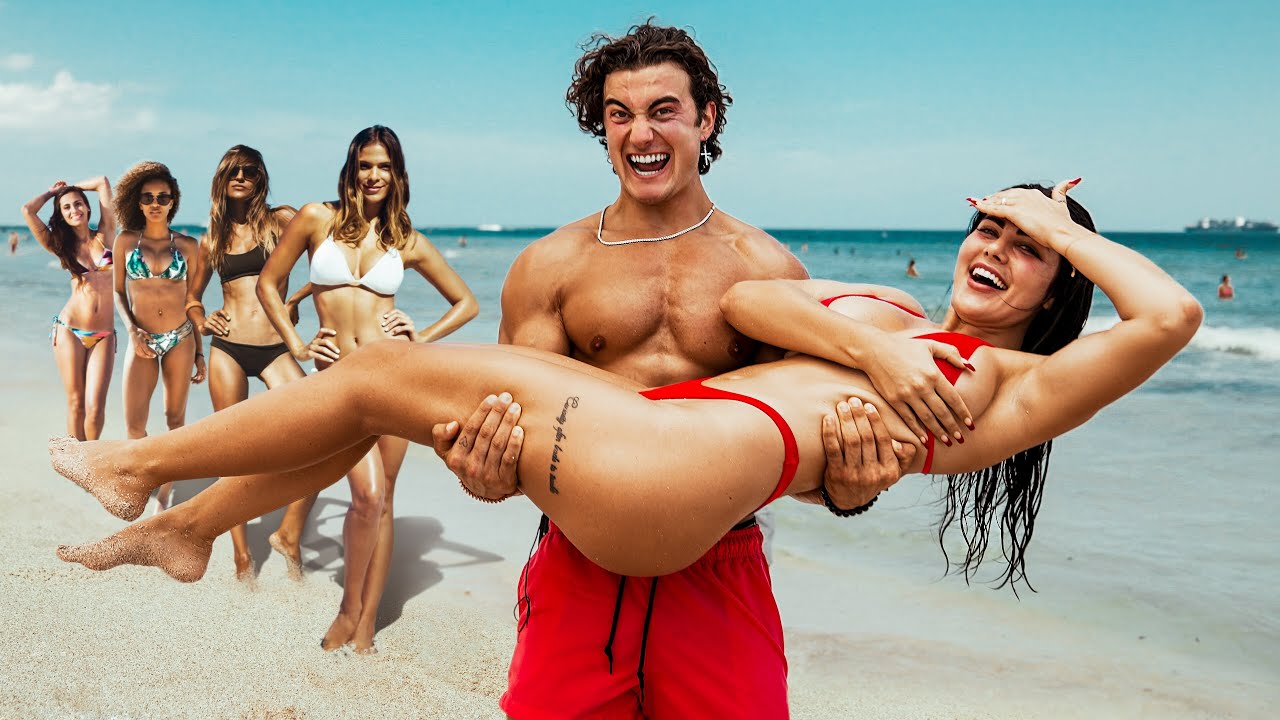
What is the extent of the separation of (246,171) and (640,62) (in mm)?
4680

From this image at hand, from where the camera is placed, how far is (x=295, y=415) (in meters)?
2.88

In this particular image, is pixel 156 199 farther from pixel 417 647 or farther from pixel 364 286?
pixel 417 647

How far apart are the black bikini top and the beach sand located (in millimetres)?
2081

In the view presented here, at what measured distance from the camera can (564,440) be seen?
275 centimetres

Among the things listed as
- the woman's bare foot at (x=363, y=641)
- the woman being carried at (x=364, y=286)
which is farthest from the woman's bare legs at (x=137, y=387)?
the woman's bare foot at (x=363, y=641)

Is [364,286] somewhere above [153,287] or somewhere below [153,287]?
above

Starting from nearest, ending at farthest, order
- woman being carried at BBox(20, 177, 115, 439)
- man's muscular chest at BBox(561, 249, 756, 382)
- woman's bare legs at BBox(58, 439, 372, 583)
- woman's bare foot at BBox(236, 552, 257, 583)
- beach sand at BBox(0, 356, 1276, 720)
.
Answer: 1. woman's bare legs at BBox(58, 439, 372, 583)
2. man's muscular chest at BBox(561, 249, 756, 382)
3. beach sand at BBox(0, 356, 1276, 720)
4. woman's bare foot at BBox(236, 552, 257, 583)
5. woman being carried at BBox(20, 177, 115, 439)

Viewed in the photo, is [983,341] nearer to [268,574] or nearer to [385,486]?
[385,486]

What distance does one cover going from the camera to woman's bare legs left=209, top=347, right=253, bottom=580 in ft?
23.5

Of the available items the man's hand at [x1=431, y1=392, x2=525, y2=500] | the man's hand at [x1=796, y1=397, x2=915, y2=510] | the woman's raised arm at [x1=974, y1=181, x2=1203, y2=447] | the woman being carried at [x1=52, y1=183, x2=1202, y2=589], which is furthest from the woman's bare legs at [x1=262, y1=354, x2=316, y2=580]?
the woman's raised arm at [x1=974, y1=181, x2=1203, y2=447]

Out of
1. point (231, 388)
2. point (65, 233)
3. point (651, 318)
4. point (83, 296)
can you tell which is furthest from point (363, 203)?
point (83, 296)

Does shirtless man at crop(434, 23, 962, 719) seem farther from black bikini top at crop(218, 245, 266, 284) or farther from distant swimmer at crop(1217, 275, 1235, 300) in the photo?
distant swimmer at crop(1217, 275, 1235, 300)

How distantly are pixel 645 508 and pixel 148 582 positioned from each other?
555cm

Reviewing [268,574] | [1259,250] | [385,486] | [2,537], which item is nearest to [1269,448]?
[385,486]
